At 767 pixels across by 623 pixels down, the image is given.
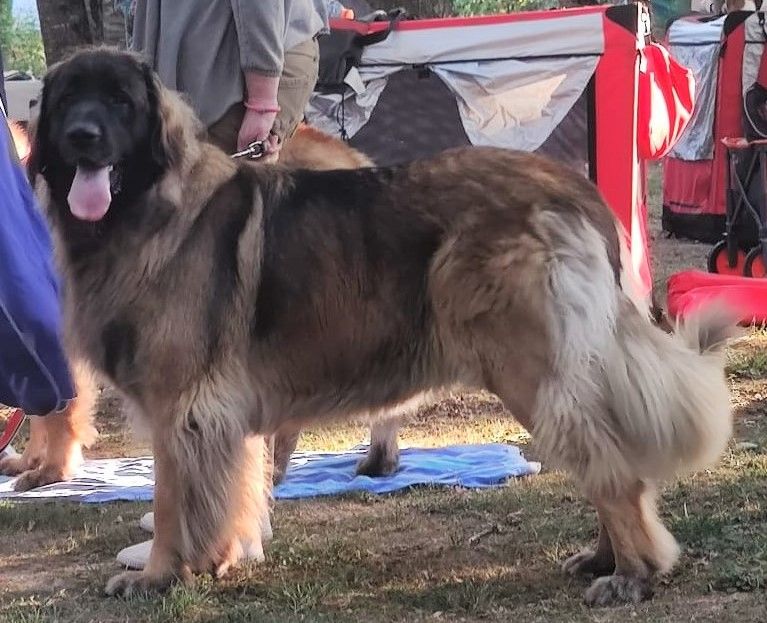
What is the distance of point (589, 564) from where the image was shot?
10.8 ft

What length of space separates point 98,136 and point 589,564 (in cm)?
187

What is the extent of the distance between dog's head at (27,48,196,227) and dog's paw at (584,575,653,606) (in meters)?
1.69

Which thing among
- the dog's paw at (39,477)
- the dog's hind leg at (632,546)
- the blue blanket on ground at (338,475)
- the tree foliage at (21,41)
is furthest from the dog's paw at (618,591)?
the tree foliage at (21,41)

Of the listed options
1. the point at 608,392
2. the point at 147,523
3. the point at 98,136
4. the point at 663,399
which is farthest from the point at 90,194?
the point at 663,399

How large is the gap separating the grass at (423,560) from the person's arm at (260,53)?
1448 millimetres

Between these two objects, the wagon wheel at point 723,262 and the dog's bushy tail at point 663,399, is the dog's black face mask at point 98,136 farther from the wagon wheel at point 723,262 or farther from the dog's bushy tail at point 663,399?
the wagon wheel at point 723,262

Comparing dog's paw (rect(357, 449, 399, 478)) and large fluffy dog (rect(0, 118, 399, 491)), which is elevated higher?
large fluffy dog (rect(0, 118, 399, 491))

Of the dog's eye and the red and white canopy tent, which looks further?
the red and white canopy tent

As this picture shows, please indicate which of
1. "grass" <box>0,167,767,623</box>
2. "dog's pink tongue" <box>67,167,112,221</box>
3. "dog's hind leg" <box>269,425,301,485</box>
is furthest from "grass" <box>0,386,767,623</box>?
"dog's pink tongue" <box>67,167,112,221</box>

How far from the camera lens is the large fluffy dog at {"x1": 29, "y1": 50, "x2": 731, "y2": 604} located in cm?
305

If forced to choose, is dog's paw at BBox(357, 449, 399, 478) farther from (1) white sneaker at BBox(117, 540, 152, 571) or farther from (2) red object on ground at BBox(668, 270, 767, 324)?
(2) red object on ground at BBox(668, 270, 767, 324)

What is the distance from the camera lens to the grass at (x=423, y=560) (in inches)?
121

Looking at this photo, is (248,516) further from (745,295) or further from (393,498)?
(745,295)

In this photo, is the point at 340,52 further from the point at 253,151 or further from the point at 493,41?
the point at 253,151
